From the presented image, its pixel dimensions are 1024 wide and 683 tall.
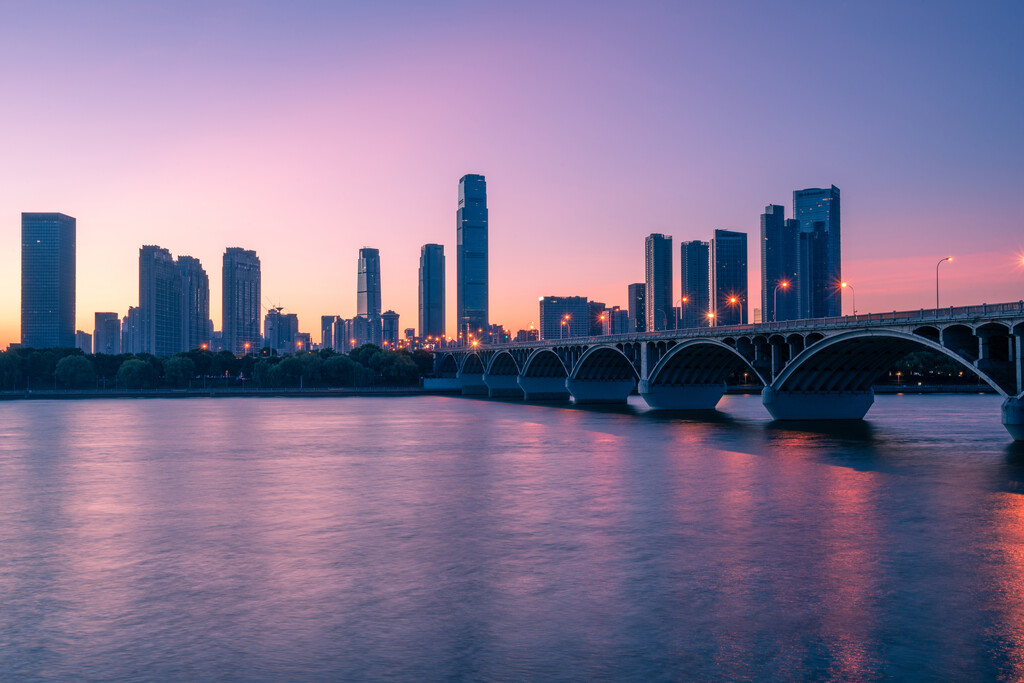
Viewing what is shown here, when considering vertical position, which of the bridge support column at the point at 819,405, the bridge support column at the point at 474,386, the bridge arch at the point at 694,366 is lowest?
the bridge support column at the point at 474,386

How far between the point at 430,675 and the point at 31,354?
199 meters

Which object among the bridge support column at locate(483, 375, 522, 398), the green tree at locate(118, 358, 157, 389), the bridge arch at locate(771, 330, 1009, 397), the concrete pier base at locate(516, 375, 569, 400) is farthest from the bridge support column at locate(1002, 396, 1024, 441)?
the green tree at locate(118, 358, 157, 389)

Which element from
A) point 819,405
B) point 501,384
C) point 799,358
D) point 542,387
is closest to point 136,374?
point 501,384

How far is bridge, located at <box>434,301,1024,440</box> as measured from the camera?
50469 mm

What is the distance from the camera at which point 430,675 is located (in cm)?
1199

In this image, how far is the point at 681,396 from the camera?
340 feet

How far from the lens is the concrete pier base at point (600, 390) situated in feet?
420

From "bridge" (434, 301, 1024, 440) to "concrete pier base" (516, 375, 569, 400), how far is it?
219mm

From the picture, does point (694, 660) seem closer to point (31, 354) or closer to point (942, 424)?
point (942, 424)

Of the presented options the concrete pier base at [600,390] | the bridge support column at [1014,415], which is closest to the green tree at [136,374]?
the concrete pier base at [600,390]

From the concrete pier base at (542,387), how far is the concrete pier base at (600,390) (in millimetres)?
17444

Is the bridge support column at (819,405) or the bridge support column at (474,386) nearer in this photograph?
the bridge support column at (819,405)

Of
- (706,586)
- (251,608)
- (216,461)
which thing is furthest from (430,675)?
(216,461)

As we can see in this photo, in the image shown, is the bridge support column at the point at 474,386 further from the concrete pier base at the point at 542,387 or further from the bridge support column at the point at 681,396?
the bridge support column at the point at 681,396
